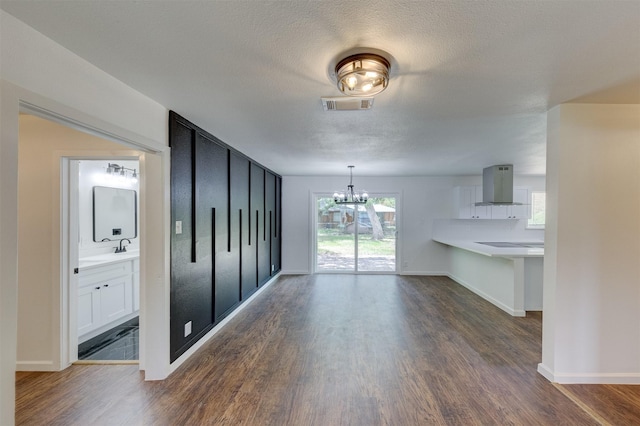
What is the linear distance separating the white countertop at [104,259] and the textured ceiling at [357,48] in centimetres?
218

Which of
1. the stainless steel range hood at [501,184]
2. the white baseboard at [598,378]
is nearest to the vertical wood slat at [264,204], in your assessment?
the stainless steel range hood at [501,184]

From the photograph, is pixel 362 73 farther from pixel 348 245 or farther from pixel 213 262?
pixel 348 245

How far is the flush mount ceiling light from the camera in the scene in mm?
1569

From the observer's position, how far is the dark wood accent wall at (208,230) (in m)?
2.67

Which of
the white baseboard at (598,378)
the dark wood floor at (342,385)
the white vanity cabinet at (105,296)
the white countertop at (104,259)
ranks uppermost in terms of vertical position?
the white countertop at (104,259)

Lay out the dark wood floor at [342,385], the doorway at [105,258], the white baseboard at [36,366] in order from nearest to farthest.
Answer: the dark wood floor at [342,385] → the white baseboard at [36,366] → the doorway at [105,258]

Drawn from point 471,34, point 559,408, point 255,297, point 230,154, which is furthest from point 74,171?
point 559,408

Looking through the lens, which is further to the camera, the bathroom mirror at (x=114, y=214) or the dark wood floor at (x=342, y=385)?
the bathroom mirror at (x=114, y=214)

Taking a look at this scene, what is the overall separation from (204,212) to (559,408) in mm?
3505

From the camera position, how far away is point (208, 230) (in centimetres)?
326

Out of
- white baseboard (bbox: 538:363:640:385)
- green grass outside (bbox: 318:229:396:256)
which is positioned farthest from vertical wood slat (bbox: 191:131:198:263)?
green grass outside (bbox: 318:229:396:256)

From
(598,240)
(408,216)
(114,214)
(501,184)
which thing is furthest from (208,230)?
(501,184)

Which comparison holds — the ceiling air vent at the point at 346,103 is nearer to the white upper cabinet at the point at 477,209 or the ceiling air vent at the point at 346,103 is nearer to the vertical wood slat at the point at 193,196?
the vertical wood slat at the point at 193,196

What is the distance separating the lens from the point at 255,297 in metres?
4.89
